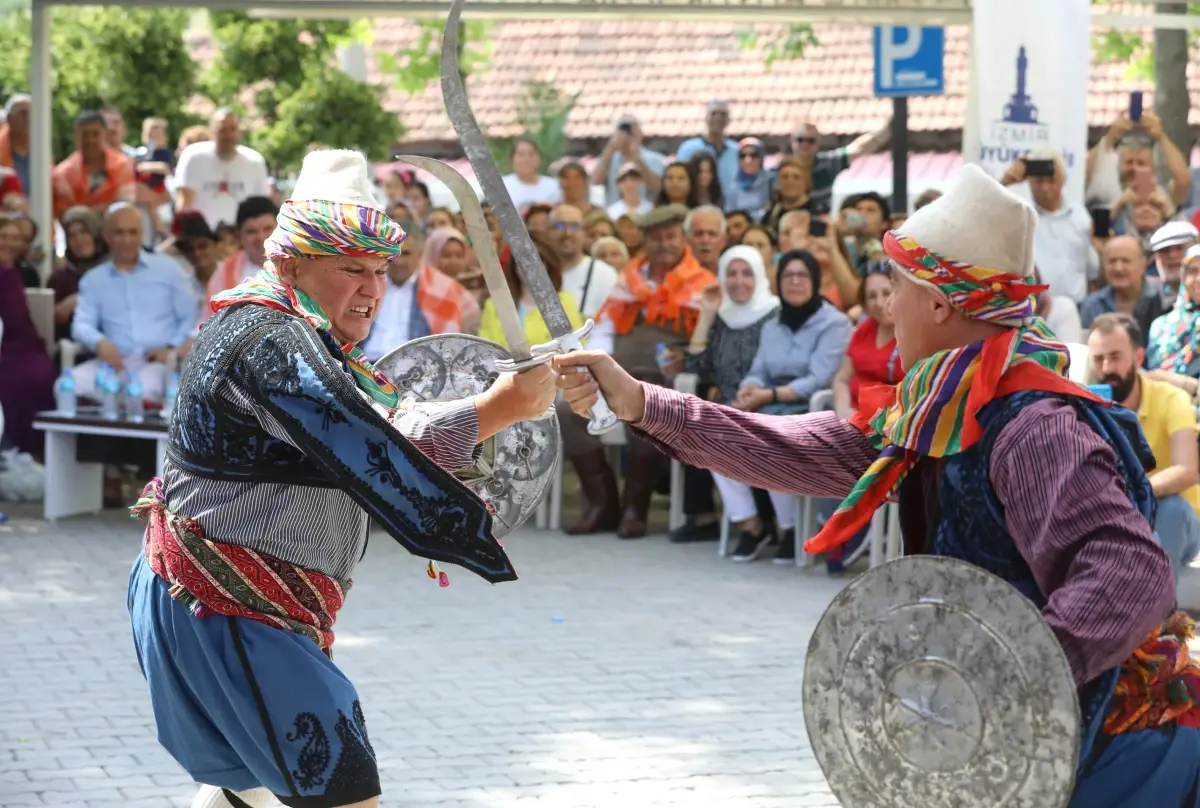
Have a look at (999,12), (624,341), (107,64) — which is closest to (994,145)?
(999,12)

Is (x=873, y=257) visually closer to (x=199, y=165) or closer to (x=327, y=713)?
(x=199, y=165)

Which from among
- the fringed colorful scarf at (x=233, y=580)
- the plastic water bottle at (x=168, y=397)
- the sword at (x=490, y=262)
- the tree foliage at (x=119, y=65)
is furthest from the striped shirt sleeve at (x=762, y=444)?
the tree foliage at (x=119, y=65)

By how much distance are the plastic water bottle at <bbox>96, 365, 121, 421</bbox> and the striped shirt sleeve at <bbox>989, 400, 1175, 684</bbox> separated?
7.92 metres

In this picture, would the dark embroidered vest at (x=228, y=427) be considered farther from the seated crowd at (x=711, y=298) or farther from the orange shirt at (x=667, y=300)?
the orange shirt at (x=667, y=300)

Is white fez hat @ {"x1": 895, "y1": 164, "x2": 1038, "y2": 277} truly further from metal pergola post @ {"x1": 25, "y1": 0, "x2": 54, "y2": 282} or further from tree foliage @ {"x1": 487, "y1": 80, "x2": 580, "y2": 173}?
tree foliage @ {"x1": 487, "y1": 80, "x2": 580, "y2": 173}

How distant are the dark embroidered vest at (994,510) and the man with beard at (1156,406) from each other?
15.4 ft

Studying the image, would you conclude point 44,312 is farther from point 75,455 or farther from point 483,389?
point 483,389

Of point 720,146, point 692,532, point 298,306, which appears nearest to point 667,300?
point 692,532

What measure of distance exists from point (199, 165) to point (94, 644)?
654 centimetres

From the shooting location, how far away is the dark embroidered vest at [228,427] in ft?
10.9

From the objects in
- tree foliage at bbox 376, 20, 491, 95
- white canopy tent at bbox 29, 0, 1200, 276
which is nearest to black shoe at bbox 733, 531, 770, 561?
white canopy tent at bbox 29, 0, 1200, 276

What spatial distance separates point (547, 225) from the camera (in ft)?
35.3

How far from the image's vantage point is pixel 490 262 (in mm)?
3590

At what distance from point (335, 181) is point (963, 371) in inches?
50.7
